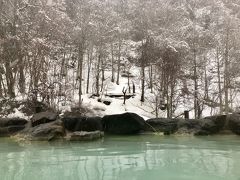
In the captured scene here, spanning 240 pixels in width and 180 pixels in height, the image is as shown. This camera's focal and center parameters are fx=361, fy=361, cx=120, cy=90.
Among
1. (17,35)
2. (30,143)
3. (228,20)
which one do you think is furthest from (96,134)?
(228,20)

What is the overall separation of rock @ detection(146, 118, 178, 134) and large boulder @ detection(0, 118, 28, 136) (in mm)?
6738

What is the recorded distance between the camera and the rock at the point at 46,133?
15852 millimetres

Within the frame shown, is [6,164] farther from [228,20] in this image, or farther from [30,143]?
[228,20]

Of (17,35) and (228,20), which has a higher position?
(228,20)

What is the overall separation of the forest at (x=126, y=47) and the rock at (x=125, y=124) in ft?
17.6

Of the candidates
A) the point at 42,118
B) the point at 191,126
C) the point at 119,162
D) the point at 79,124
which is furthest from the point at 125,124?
the point at 119,162

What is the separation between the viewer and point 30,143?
15.0 meters

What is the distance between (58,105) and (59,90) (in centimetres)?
101

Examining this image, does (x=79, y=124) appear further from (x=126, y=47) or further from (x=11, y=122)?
(x=126, y=47)

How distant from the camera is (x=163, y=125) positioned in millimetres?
19766

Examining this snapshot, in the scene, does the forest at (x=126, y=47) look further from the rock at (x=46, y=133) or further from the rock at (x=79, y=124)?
the rock at (x=46, y=133)

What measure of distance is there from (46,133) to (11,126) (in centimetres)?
312

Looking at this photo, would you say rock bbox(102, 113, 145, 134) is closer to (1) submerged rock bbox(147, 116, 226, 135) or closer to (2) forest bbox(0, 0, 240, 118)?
(1) submerged rock bbox(147, 116, 226, 135)

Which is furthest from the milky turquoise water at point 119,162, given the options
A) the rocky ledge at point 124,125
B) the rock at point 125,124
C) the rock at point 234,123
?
the rock at point 234,123
